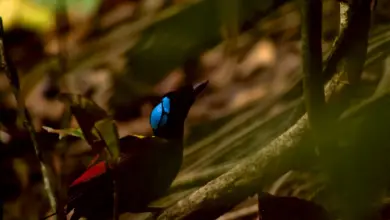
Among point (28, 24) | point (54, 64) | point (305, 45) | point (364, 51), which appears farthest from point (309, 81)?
point (28, 24)

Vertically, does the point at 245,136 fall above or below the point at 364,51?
below

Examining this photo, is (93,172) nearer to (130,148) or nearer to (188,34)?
(130,148)

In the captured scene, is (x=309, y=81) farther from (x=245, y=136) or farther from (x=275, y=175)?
(x=245, y=136)

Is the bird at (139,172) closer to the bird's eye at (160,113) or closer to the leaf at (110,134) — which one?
the bird's eye at (160,113)

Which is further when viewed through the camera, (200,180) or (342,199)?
(200,180)

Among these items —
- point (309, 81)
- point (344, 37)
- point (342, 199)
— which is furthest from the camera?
point (344, 37)

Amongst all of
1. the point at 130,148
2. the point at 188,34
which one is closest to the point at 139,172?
the point at 130,148

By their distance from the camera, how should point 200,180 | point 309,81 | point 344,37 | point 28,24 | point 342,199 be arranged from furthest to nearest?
point 28,24, point 200,180, point 344,37, point 309,81, point 342,199
